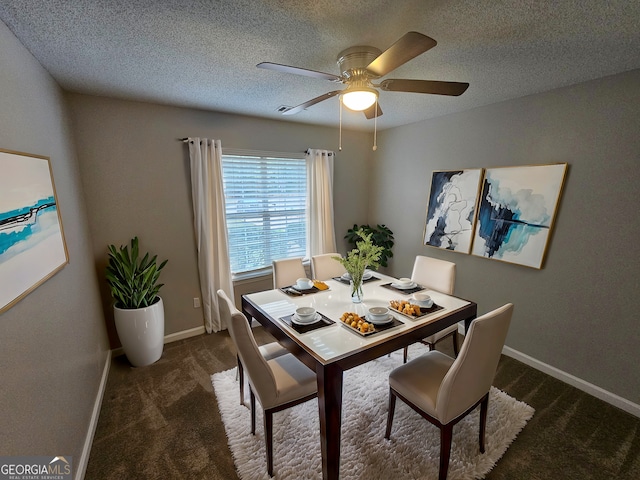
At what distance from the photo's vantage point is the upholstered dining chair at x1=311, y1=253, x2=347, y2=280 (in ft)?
9.12

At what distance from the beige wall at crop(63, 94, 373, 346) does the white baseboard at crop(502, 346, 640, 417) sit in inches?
117

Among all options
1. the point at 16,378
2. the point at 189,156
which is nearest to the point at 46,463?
the point at 16,378

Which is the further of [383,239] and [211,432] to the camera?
[383,239]

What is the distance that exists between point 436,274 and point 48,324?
8.79 ft

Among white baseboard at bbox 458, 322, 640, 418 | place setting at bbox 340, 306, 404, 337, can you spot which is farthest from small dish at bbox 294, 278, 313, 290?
white baseboard at bbox 458, 322, 640, 418

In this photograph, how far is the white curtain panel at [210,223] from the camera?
9.05 ft

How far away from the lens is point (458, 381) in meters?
1.35

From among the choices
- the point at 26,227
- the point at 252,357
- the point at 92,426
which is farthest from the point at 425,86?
the point at 92,426

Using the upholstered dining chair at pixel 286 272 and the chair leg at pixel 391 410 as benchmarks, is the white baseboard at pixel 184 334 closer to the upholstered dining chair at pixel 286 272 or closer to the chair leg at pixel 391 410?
the upholstered dining chair at pixel 286 272

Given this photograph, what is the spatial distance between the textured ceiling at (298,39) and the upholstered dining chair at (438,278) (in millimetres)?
1498

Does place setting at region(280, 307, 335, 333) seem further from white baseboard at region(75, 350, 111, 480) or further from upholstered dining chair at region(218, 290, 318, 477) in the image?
white baseboard at region(75, 350, 111, 480)

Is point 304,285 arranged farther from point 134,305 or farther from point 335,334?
point 134,305

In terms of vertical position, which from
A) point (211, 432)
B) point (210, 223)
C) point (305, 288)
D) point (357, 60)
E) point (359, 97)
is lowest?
point (211, 432)

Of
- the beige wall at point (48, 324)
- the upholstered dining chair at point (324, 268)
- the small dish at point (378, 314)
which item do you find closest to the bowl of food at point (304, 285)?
the upholstered dining chair at point (324, 268)
